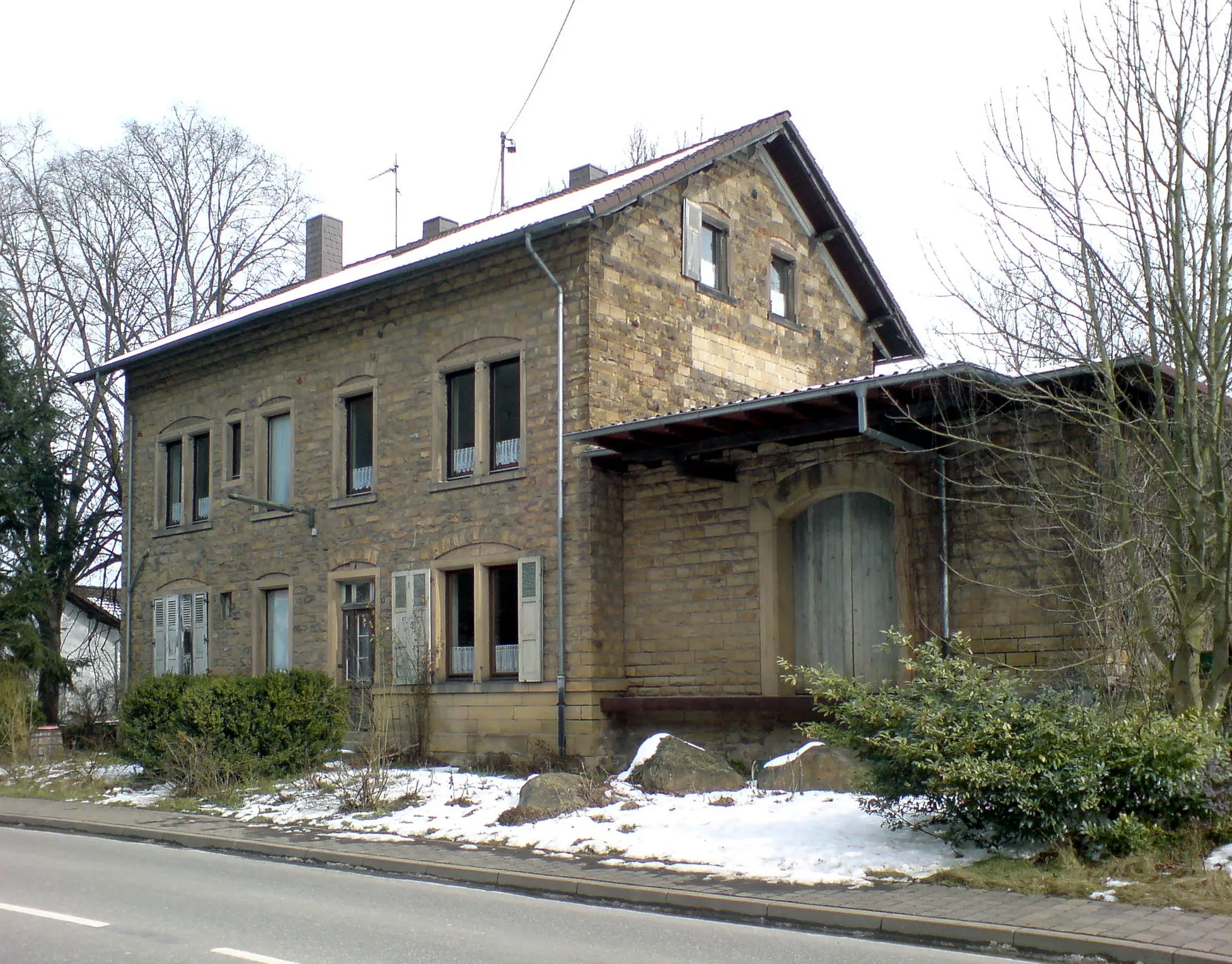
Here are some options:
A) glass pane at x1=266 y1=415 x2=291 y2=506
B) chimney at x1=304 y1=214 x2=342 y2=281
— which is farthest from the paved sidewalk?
chimney at x1=304 y1=214 x2=342 y2=281

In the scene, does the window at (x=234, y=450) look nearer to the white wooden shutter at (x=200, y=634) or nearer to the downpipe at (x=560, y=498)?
the white wooden shutter at (x=200, y=634)

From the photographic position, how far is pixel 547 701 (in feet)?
58.0

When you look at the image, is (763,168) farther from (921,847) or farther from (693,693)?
(921,847)

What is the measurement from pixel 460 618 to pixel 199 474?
23.8ft

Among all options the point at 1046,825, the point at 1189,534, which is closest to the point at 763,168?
the point at 1189,534

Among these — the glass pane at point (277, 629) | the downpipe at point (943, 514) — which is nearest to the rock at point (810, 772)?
the downpipe at point (943, 514)

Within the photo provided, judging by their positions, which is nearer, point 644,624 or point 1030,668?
point 1030,668

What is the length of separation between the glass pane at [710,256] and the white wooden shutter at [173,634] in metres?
10.7

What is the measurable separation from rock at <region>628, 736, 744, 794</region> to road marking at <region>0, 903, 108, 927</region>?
6657 mm

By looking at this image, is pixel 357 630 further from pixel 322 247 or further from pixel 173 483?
pixel 322 247

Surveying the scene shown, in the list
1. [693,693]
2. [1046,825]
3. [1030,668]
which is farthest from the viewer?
[693,693]

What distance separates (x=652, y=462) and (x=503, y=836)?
6.43 meters

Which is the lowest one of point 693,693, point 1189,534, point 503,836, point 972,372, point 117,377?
point 503,836

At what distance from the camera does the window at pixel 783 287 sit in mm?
21578
